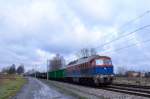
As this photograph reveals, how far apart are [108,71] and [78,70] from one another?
10.2 metres

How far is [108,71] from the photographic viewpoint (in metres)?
36.5

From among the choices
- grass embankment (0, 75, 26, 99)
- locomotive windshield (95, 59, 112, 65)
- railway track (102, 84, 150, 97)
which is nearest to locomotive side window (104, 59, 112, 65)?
locomotive windshield (95, 59, 112, 65)

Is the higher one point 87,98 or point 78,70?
point 78,70

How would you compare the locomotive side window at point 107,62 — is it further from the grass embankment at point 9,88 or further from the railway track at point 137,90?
the grass embankment at point 9,88

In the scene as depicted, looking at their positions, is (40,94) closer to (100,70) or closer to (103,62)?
(100,70)

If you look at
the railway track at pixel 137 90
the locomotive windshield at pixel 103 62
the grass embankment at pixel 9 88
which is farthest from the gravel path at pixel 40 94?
the locomotive windshield at pixel 103 62

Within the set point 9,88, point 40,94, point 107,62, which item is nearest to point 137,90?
point 40,94

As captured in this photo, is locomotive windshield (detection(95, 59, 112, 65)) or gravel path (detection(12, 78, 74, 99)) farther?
locomotive windshield (detection(95, 59, 112, 65))

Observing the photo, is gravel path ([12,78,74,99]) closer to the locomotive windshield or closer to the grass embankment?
the grass embankment

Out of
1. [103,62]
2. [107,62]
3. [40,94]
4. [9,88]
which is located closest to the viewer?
[40,94]

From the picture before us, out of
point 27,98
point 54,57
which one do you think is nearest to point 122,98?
point 27,98

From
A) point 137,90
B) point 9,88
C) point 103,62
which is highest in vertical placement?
point 103,62

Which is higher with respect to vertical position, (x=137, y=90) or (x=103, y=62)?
(x=103, y=62)

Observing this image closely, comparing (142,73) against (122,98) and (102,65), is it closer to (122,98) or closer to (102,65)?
(102,65)
